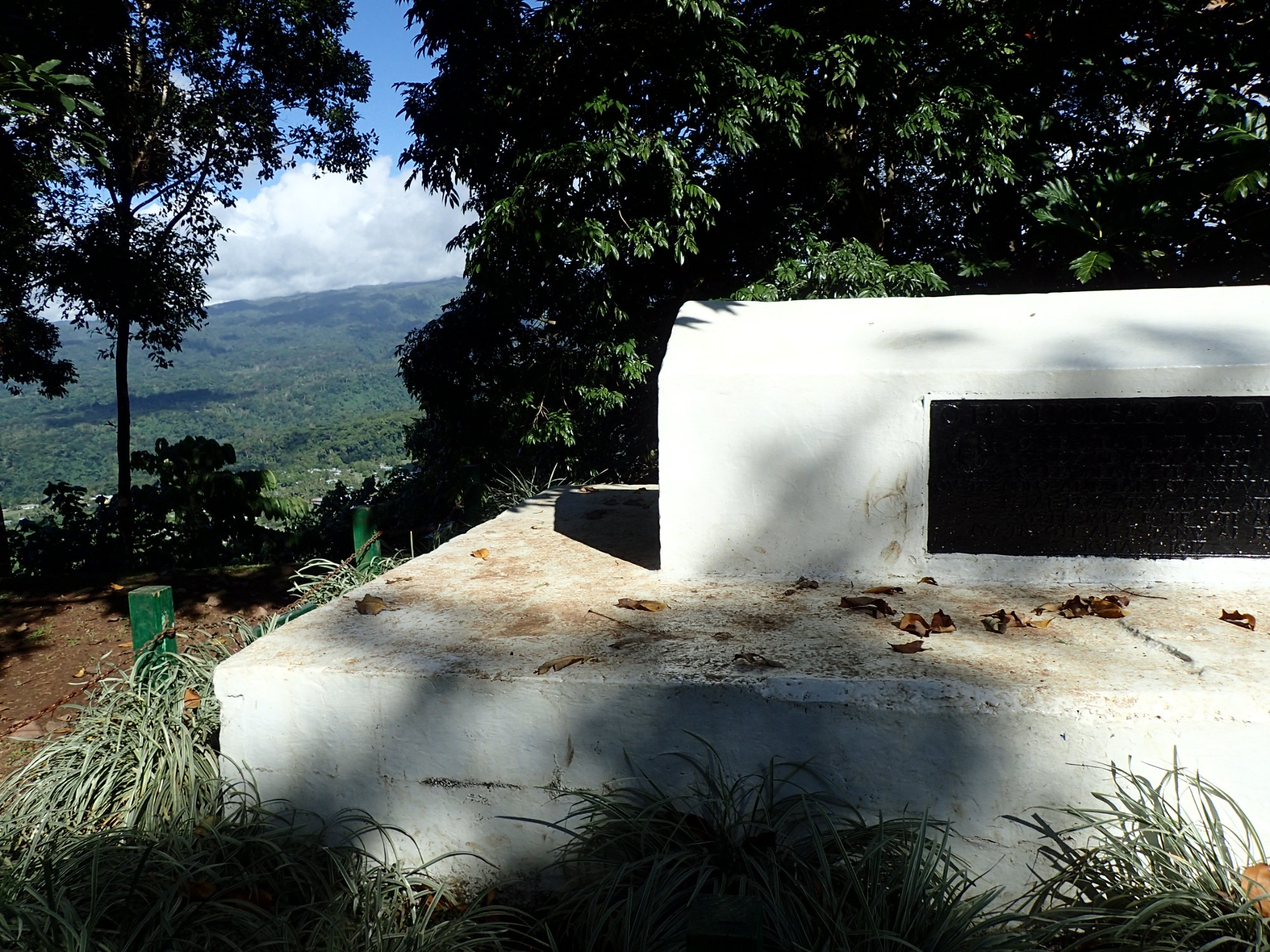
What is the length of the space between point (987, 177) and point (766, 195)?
7.56 ft

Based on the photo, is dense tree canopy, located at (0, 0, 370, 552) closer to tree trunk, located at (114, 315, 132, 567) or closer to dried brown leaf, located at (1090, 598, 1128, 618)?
tree trunk, located at (114, 315, 132, 567)

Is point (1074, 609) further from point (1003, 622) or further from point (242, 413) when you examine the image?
point (242, 413)

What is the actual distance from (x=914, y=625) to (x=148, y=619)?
3229 mm

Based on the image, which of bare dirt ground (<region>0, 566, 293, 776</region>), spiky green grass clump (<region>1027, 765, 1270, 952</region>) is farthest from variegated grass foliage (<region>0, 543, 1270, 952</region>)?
bare dirt ground (<region>0, 566, 293, 776</region>)

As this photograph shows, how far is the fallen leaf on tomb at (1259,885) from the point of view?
2.37m

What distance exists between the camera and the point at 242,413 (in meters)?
89.4

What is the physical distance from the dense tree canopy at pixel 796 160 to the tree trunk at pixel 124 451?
4.08 m

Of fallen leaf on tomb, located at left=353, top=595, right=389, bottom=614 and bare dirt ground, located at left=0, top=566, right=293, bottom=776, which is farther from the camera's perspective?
bare dirt ground, located at left=0, top=566, right=293, bottom=776

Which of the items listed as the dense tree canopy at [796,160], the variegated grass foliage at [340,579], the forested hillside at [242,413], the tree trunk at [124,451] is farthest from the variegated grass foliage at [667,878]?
the tree trunk at [124,451]

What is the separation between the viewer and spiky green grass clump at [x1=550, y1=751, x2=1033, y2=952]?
2.36 m

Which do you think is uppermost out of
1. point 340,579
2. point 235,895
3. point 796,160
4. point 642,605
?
point 796,160

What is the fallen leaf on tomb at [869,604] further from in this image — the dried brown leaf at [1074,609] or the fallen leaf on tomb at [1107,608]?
the fallen leaf on tomb at [1107,608]

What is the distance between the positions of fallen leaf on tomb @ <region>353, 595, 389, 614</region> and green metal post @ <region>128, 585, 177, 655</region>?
2.89 ft

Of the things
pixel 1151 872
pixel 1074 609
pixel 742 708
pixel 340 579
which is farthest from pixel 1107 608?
pixel 340 579
